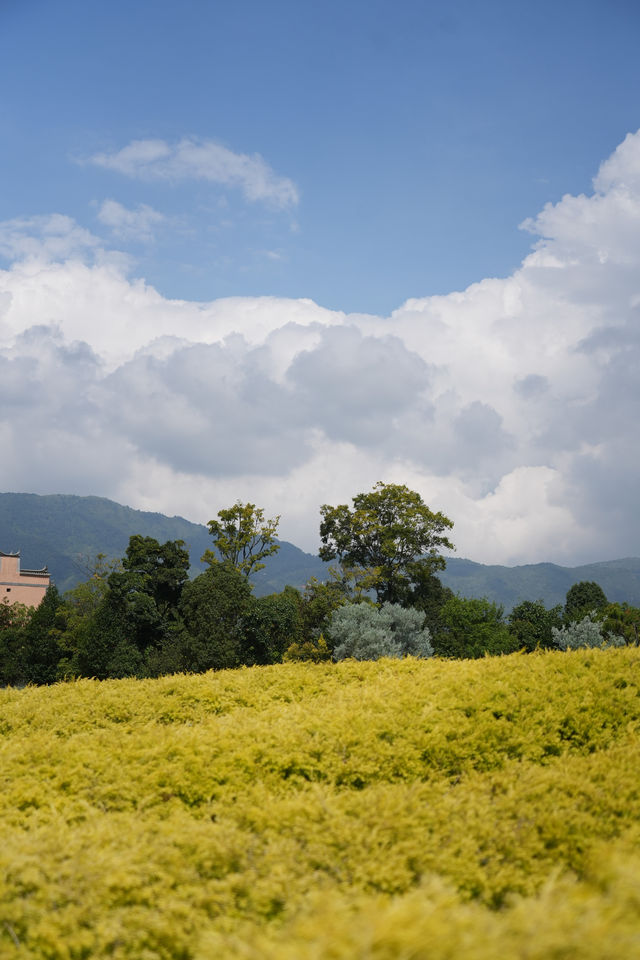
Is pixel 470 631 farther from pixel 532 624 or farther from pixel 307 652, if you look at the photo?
pixel 307 652

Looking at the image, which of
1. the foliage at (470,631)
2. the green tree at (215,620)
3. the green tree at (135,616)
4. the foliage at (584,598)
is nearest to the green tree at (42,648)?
the green tree at (135,616)

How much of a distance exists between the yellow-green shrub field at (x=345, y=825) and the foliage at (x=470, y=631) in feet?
84.8

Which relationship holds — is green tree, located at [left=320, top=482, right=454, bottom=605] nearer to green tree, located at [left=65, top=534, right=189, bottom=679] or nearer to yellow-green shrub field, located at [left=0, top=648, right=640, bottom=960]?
green tree, located at [left=65, top=534, right=189, bottom=679]

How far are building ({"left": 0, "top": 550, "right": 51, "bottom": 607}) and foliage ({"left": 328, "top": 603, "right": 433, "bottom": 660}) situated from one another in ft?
167

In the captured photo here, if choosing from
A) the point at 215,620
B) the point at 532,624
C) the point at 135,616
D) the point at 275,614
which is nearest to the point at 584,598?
the point at 532,624

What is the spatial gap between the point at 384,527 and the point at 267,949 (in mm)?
37798

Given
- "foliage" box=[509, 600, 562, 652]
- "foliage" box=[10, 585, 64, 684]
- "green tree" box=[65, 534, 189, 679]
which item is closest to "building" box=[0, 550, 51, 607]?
"foliage" box=[10, 585, 64, 684]

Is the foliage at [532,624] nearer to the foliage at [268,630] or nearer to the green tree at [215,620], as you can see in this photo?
the foliage at [268,630]

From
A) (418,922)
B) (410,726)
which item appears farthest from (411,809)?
(418,922)

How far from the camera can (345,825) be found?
4906mm

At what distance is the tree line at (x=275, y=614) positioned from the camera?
27578 millimetres

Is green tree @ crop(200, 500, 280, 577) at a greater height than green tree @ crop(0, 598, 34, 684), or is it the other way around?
green tree @ crop(200, 500, 280, 577)

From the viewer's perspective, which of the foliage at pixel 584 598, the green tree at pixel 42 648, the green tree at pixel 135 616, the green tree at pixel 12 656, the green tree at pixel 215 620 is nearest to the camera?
the green tree at pixel 215 620

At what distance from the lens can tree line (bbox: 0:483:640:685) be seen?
27.6m
